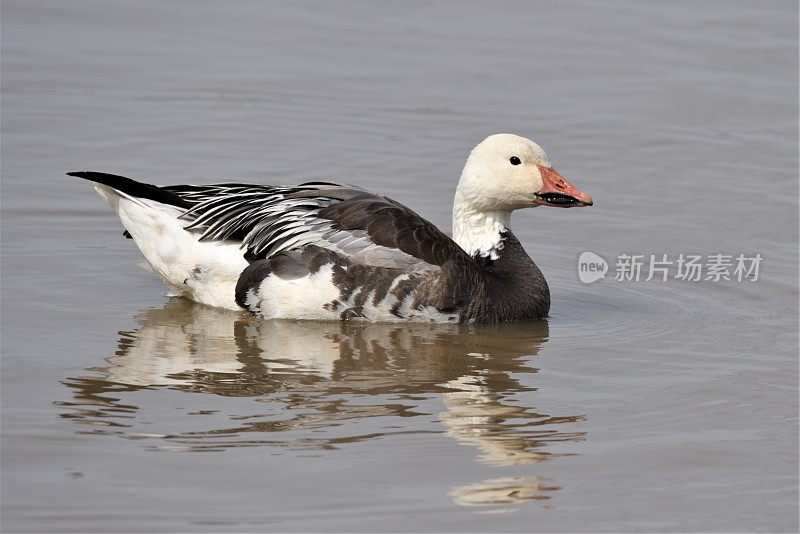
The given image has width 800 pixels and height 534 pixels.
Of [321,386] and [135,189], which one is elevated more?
[135,189]

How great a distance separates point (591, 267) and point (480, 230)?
1293 mm

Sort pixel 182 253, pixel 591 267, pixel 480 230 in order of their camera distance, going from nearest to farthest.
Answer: pixel 182 253
pixel 480 230
pixel 591 267

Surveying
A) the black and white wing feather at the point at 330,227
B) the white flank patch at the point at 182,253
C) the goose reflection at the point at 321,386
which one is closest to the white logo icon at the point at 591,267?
the goose reflection at the point at 321,386

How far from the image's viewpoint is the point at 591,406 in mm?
9070

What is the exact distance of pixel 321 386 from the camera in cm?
916

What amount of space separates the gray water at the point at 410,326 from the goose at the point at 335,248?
217 millimetres

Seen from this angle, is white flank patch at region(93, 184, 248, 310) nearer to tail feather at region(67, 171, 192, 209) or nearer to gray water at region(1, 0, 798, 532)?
tail feather at region(67, 171, 192, 209)

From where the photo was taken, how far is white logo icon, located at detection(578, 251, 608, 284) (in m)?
12.2

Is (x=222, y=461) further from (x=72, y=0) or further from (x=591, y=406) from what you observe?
(x=72, y=0)

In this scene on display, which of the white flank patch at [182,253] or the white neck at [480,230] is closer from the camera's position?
the white flank patch at [182,253]

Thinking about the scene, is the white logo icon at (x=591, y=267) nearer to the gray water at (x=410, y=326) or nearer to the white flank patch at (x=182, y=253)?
the gray water at (x=410, y=326)

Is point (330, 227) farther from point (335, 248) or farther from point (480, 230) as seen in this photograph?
point (480, 230)

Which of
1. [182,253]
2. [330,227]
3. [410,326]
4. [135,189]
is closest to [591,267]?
[410,326]

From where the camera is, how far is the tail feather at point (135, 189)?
35.4 ft
